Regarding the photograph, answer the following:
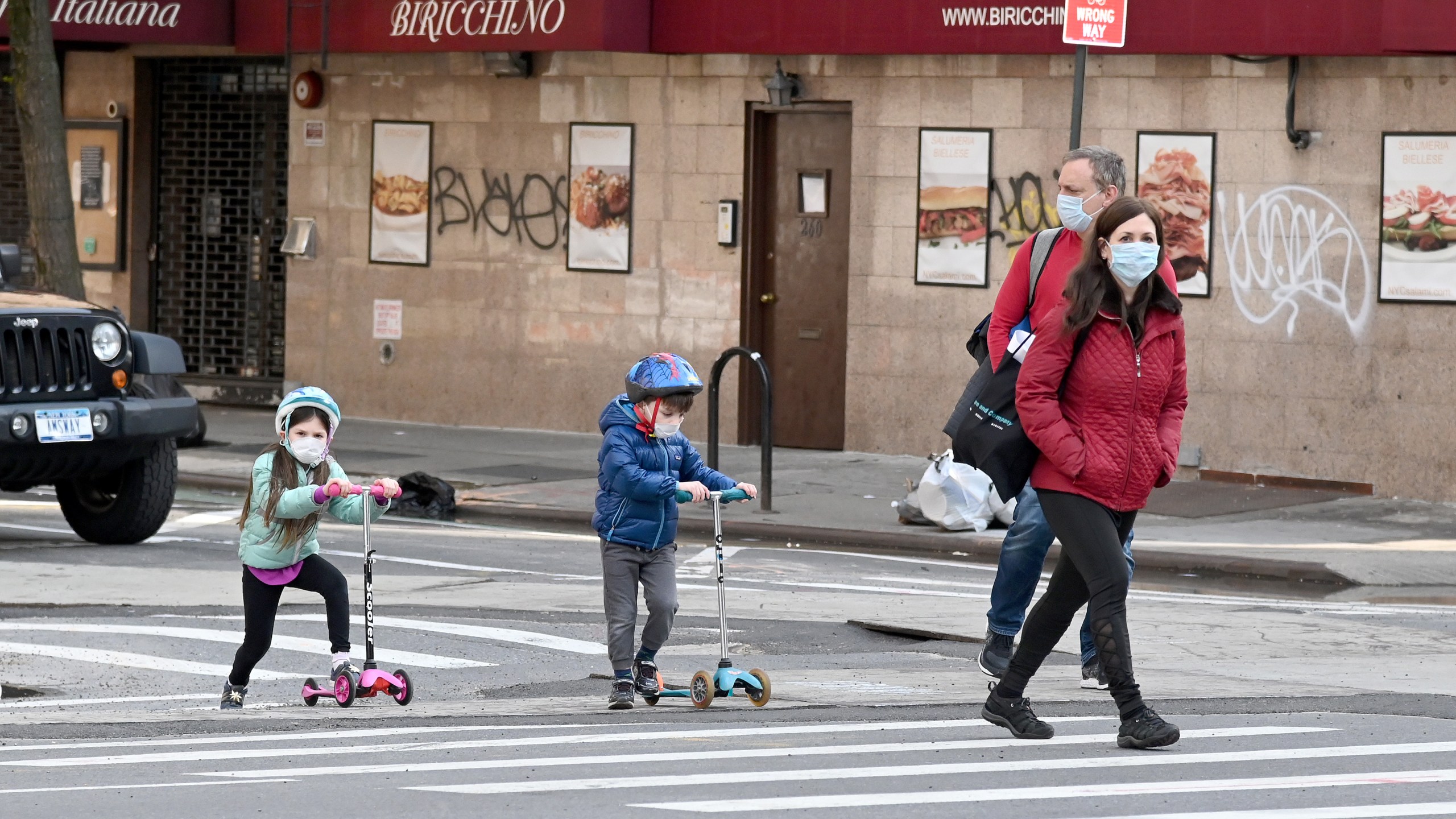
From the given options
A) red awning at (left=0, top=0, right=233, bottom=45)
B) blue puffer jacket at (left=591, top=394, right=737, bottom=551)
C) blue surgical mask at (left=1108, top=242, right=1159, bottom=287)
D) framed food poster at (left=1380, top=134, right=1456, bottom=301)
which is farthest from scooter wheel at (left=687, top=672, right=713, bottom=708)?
red awning at (left=0, top=0, right=233, bottom=45)

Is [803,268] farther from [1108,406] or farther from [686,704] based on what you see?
[1108,406]

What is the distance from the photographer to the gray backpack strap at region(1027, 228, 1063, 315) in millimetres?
7551

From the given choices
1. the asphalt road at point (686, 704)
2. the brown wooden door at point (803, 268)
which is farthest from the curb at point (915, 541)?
the brown wooden door at point (803, 268)

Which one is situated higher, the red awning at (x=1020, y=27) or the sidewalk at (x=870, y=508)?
the red awning at (x=1020, y=27)

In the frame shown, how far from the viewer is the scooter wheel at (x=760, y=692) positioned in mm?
7863

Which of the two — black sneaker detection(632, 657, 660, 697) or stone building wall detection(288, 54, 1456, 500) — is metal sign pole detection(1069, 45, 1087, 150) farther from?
black sneaker detection(632, 657, 660, 697)

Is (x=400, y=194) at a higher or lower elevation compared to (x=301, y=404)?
higher

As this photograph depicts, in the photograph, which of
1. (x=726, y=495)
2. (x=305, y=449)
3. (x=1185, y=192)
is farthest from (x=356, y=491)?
(x=1185, y=192)

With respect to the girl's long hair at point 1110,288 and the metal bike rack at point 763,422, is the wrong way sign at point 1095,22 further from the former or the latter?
the girl's long hair at point 1110,288

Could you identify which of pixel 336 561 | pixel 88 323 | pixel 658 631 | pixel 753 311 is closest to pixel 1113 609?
pixel 658 631

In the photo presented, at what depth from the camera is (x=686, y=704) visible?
819 cm

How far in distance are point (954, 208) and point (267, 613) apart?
34.9 ft

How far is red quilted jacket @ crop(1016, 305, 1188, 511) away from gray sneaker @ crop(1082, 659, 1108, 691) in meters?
1.63

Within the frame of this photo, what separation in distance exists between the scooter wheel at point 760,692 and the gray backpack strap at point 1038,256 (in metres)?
1.57
